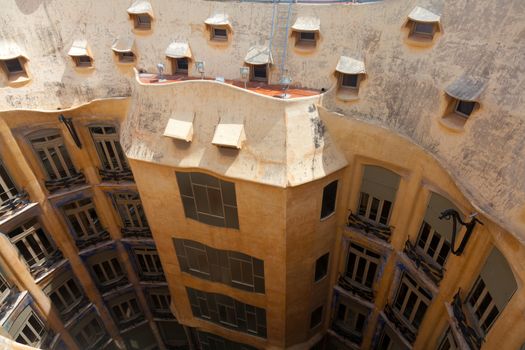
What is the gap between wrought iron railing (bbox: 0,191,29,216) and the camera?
18.5 meters

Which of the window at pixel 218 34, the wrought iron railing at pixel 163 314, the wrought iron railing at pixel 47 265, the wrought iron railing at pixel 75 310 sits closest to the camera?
the window at pixel 218 34

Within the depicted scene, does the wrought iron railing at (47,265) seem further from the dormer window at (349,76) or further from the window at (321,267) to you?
the dormer window at (349,76)

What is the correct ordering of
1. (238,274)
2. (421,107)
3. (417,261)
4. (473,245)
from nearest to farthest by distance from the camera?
(473,245), (421,107), (417,261), (238,274)

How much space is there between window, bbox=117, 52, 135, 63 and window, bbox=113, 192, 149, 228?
27.2 feet

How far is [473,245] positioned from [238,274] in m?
11.6

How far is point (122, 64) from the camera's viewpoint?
19.9 meters

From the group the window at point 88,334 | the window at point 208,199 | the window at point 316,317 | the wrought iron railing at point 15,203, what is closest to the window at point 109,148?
the wrought iron railing at point 15,203

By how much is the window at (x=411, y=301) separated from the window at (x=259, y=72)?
12.6 meters

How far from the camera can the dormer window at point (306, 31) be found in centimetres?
1705

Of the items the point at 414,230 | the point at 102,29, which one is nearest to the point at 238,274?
the point at 414,230

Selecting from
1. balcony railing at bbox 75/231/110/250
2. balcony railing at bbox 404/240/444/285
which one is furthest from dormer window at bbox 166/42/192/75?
balcony railing at bbox 404/240/444/285

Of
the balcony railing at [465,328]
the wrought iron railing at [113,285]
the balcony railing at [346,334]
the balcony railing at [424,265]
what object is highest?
the balcony railing at [424,265]

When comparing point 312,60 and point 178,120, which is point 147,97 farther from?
point 312,60

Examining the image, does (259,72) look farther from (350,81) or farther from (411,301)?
(411,301)
